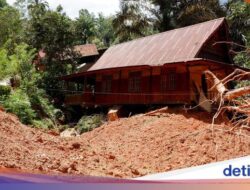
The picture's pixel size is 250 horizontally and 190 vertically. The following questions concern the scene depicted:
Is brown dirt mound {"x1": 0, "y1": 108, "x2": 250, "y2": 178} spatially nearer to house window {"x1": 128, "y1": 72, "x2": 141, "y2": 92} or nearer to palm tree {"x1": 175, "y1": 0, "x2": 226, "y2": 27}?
house window {"x1": 128, "y1": 72, "x2": 141, "y2": 92}

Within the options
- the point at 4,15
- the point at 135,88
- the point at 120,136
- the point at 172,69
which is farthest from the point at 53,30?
the point at 120,136

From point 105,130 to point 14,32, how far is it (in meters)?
17.5

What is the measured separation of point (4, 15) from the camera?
1222 inches

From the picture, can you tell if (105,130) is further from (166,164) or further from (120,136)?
(166,164)

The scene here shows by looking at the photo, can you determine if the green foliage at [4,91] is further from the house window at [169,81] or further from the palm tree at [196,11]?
the palm tree at [196,11]

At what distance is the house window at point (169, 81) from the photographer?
18541 mm

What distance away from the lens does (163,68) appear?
62.0 ft

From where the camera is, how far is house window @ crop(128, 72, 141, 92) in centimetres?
2027

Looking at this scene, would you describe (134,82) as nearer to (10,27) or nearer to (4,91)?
(4,91)

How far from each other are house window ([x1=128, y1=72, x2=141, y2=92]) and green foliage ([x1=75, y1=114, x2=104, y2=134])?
7.05 ft

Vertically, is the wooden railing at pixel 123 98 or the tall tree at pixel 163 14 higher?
the tall tree at pixel 163 14

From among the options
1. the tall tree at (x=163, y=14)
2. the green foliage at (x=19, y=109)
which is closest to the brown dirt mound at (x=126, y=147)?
the green foliage at (x=19, y=109)

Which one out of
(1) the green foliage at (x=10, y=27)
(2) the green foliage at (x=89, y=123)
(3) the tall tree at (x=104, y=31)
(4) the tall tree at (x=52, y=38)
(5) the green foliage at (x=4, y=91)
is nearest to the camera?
(5) the green foliage at (x=4, y=91)

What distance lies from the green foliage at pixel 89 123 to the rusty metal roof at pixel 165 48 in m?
3.17
